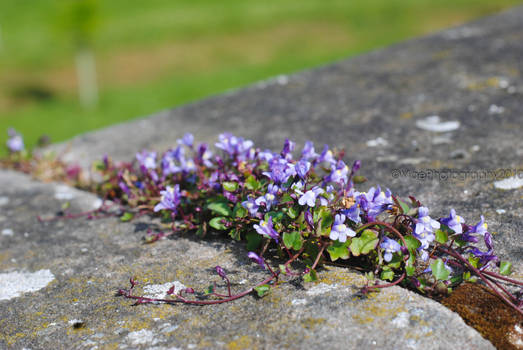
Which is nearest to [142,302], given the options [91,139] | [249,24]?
[91,139]

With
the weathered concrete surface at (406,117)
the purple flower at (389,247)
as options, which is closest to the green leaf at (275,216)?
the purple flower at (389,247)

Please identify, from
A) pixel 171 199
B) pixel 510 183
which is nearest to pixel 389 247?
pixel 510 183

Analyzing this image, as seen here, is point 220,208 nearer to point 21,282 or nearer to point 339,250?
point 339,250

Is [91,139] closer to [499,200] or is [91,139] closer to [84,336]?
[84,336]

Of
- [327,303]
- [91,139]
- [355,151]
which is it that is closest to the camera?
[327,303]

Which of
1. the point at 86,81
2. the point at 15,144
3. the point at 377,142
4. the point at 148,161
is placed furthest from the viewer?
the point at 86,81

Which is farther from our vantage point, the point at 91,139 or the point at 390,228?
the point at 91,139

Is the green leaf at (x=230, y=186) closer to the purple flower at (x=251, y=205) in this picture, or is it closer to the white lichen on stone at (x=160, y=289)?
the purple flower at (x=251, y=205)

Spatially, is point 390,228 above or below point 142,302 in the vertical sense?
above
